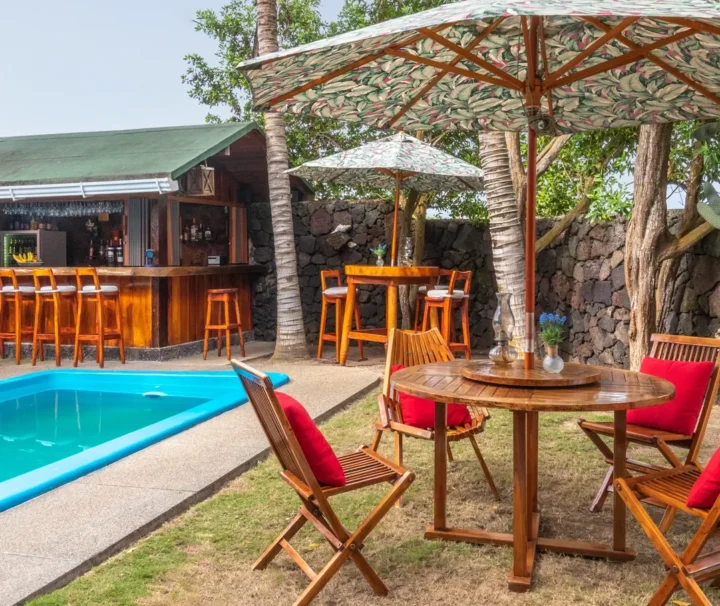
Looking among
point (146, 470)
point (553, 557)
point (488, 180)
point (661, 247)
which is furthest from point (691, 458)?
point (488, 180)

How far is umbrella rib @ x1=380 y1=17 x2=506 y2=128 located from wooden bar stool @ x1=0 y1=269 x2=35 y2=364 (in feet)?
18.4

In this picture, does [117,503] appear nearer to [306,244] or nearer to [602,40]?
[602,40]

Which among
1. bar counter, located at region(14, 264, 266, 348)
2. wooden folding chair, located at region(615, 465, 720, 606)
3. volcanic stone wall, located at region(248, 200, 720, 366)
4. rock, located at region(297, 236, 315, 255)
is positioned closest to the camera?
wooden folding chair, located at region(615, 465, 720, 606)

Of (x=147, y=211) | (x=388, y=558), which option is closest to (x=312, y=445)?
(x=388, y=558)

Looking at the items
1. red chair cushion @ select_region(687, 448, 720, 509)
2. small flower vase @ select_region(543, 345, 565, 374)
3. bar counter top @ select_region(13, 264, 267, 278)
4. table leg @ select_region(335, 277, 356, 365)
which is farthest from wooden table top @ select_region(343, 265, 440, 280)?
red chair cushion @ select_region(687, 448, 720, 509)

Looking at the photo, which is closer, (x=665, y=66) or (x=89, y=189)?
(x=665, y=66)

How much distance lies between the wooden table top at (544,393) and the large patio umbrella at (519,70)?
1.22 ft

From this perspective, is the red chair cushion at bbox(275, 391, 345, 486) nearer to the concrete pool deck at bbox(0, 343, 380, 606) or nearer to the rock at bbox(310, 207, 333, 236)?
the concrete pool deck at bbox(0, 343, 380, 606)

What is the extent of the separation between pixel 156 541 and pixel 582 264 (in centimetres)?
619

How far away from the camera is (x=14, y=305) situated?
30.0 feet

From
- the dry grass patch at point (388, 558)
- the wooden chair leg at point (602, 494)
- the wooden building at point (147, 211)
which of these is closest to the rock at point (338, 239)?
the wooden building at point (147, 211)

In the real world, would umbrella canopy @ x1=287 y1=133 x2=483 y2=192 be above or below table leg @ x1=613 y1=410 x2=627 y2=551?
above

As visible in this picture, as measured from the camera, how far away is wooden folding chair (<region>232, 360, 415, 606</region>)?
2678 millimetres

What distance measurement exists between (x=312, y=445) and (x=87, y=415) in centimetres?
435
